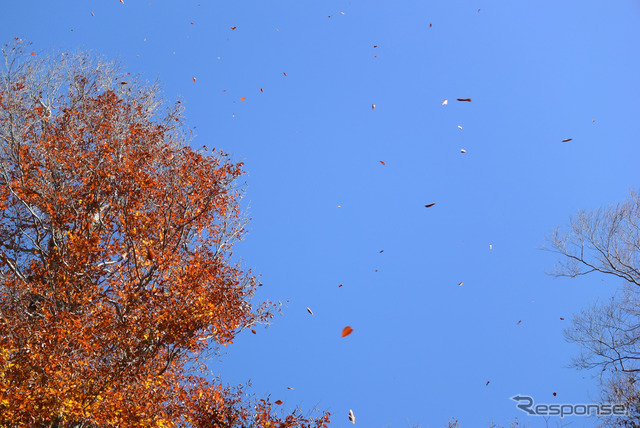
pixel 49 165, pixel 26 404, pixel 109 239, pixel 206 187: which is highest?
pixel 206 187

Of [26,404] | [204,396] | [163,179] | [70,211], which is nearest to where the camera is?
[26,404]

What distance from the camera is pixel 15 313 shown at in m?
12.5

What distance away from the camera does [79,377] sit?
34.0 feet

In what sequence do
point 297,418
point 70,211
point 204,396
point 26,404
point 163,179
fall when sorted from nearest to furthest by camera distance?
point 26,404, point 297,418, point 204,396, point 70,211, point 163,179

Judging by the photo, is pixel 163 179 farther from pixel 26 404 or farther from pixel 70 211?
pixel 26 404

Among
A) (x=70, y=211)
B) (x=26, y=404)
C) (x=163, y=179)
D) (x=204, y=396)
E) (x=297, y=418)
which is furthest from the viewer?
(x=163, y=179)

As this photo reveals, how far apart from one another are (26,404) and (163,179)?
8.71 metres

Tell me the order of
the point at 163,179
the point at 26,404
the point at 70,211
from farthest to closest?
1. the point at 163,179
2. the point at 70,211
3. the point at 26,404

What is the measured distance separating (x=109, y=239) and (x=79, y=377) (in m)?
5.89

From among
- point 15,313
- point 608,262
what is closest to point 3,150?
point 15,313

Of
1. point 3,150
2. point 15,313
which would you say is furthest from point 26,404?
point 3,150

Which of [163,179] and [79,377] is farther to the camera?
[163,179]

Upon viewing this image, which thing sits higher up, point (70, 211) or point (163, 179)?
point (163, 179)

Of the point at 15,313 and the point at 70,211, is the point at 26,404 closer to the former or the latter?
the point at 15,313
